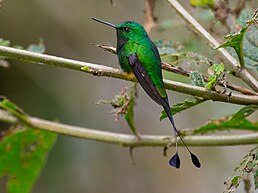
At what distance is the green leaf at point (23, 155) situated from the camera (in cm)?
272

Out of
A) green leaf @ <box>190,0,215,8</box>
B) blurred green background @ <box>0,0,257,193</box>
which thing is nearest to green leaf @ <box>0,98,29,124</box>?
green leaf @ <box>190,0,215,8</box>

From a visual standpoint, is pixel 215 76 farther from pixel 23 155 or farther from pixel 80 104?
pixel 80 104

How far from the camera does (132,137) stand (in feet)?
7.59

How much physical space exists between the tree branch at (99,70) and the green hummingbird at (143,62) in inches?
2.6

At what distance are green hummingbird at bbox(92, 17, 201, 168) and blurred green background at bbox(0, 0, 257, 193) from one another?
145 inches

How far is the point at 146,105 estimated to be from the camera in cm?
659

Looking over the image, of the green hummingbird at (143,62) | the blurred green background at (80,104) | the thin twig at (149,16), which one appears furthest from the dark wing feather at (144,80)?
the blurred green background at (80,104)

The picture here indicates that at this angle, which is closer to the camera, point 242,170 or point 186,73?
point 242,170

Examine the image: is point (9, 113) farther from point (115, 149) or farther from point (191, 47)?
point (115, 149)

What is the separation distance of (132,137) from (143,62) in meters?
0.53

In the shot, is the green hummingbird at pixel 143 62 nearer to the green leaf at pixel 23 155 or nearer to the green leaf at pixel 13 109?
the green leaf at pixel 13 109

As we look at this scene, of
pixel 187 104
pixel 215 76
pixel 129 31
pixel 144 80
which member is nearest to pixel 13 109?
pixel 129 31

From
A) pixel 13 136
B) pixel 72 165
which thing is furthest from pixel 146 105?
pixel 13 136

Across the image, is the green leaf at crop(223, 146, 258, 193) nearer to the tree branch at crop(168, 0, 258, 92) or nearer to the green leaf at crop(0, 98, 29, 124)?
the tree branch at crop(168, 0, 258, 92)
